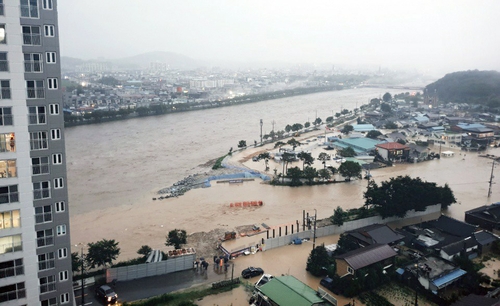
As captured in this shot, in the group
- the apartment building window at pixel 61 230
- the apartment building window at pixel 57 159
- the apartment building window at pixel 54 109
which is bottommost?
the apartment building window at pixel 61 230

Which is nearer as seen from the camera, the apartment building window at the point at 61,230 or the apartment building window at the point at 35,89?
the apartment building window at the point at 35,89

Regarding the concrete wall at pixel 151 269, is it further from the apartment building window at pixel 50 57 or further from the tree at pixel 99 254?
the apartment building window at pixel 50 57

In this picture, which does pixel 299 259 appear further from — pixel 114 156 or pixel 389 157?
pixel 114 156

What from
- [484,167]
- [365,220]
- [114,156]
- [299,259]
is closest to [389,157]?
[484,167]

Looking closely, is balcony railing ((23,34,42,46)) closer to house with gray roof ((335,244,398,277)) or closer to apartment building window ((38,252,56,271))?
apartment building window ((38,252,56,271))

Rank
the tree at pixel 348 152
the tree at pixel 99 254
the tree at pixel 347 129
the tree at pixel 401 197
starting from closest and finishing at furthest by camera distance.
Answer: the tree at pixel 99 254 < the tree at pixel 401 197 < the tree at pixel 348 152 < the tree at pixel 347 129

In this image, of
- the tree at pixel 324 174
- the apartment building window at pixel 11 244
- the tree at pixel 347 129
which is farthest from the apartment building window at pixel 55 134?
the tree at pixel 347 129

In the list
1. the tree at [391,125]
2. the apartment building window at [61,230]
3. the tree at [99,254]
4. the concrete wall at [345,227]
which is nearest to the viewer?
the apartment building window at [61,230]

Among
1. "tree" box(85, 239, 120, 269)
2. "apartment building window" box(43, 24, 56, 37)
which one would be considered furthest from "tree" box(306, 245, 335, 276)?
"apartment building window" box(43, 24, 56, 37)

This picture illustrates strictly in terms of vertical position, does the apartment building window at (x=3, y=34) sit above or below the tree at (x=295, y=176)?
above
